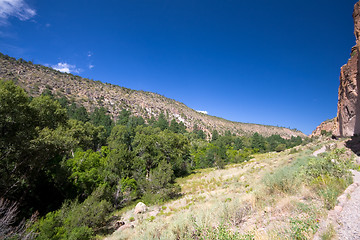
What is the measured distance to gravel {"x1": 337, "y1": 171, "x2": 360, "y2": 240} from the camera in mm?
3204

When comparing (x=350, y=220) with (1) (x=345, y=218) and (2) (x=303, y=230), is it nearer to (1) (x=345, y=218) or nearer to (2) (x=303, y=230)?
(1) (x=345, y=218)

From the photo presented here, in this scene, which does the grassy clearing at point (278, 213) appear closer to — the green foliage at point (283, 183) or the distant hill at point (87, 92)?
the green foliage at point (283, 183)

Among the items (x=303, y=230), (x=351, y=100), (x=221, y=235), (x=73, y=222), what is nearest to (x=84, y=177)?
(x=73, y=222)

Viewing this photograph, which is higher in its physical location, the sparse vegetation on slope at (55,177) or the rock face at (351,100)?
Answer: the rock face at (351,100)

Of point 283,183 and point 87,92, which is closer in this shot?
point 283,183

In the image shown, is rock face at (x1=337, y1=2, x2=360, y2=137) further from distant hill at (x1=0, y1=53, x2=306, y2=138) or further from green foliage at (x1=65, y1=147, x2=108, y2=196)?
distant hill at (x1=0, y1=53, x2=306, y2=138)

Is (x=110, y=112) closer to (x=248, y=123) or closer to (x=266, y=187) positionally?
(x=266, y=187)

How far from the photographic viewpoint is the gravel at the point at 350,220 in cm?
320

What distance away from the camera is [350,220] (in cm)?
366

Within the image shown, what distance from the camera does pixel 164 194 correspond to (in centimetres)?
1623

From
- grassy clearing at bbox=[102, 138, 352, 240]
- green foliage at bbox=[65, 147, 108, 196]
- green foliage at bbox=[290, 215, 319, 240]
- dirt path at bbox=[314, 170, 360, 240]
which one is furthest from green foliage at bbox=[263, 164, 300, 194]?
green foliage at bbox=[65, 147, 108, 196]

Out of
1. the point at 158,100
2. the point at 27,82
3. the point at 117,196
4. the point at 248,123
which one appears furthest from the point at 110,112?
the point at 248,123

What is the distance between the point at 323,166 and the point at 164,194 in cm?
1370

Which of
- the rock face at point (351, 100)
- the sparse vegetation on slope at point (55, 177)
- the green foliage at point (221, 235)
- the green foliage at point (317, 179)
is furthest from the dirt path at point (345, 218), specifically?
the rock face at point (351, 100)
